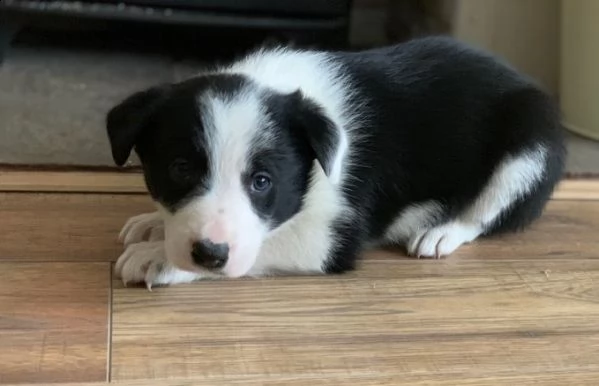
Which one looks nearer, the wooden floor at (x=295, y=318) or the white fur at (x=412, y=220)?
the wooden floor at (x=295, y=318)

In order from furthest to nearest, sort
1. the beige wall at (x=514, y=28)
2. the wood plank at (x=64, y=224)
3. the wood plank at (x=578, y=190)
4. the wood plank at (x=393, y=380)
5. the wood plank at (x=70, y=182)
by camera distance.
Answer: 1. the beige wall at (x=514, y=28)
2. the wood plank at (x=578, y=190)
3. the wood plank at (x=70, y=182)
4. the wood plank at (x=64, y=224)
5. the wood plank at (x=393, y=380)

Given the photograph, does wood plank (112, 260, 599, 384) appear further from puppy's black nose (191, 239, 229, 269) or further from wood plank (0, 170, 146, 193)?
wood plank (0, 170, 146, 193)

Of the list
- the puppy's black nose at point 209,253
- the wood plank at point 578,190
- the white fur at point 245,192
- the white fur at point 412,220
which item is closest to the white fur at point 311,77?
the white fur at point 245,192

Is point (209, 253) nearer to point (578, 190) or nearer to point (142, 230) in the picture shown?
point (142, 230)

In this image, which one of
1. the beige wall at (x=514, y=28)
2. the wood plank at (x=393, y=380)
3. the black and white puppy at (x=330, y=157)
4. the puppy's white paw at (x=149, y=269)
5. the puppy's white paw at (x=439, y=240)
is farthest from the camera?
the beige wall at (x=514, y=28)

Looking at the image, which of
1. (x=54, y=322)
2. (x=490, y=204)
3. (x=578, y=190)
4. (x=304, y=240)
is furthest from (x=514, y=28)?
(x=54, y=322)

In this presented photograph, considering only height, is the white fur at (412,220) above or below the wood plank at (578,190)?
above

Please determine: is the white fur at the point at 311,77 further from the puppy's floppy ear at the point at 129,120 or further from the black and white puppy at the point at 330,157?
the puppy's floppy ear at the point at 129,120

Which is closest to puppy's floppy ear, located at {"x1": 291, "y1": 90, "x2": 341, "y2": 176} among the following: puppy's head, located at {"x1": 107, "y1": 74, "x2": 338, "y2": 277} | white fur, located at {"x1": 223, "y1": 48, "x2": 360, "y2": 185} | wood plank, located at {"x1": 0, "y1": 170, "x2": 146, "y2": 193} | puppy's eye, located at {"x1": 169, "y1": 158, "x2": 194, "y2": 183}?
puppy's head, located at {"x1": 107, "y1": 74, "x2": 338, "y2": 277}

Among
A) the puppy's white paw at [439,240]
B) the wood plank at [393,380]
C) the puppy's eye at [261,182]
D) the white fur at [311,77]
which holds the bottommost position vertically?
the puppy's white paw at [439,240]
